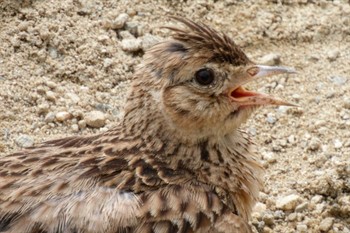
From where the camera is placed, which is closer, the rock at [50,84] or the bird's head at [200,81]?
the bird's head at [200,81]

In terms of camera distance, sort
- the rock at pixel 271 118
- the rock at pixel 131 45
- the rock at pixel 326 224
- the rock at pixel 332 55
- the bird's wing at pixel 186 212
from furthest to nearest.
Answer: the rock at pixel 332 55
the rock at pixel 131 45
the rock at pixel 271 118
the rock at pixel 326 224
the bird's wing at pixel 186 212

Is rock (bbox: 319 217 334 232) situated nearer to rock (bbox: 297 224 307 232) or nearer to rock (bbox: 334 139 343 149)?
rock (bbox: 297 224 307 232)

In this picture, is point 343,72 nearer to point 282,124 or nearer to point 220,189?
point 282,124

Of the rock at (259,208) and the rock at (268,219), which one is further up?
the rock at (259,208)

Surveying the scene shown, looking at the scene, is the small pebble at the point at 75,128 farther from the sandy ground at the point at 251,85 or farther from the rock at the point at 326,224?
the rock at the point at 326,224

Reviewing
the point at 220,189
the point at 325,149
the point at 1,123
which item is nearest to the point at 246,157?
the point at 220,189

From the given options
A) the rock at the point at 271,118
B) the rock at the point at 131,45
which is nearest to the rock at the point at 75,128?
the rock at the point at 131,45
